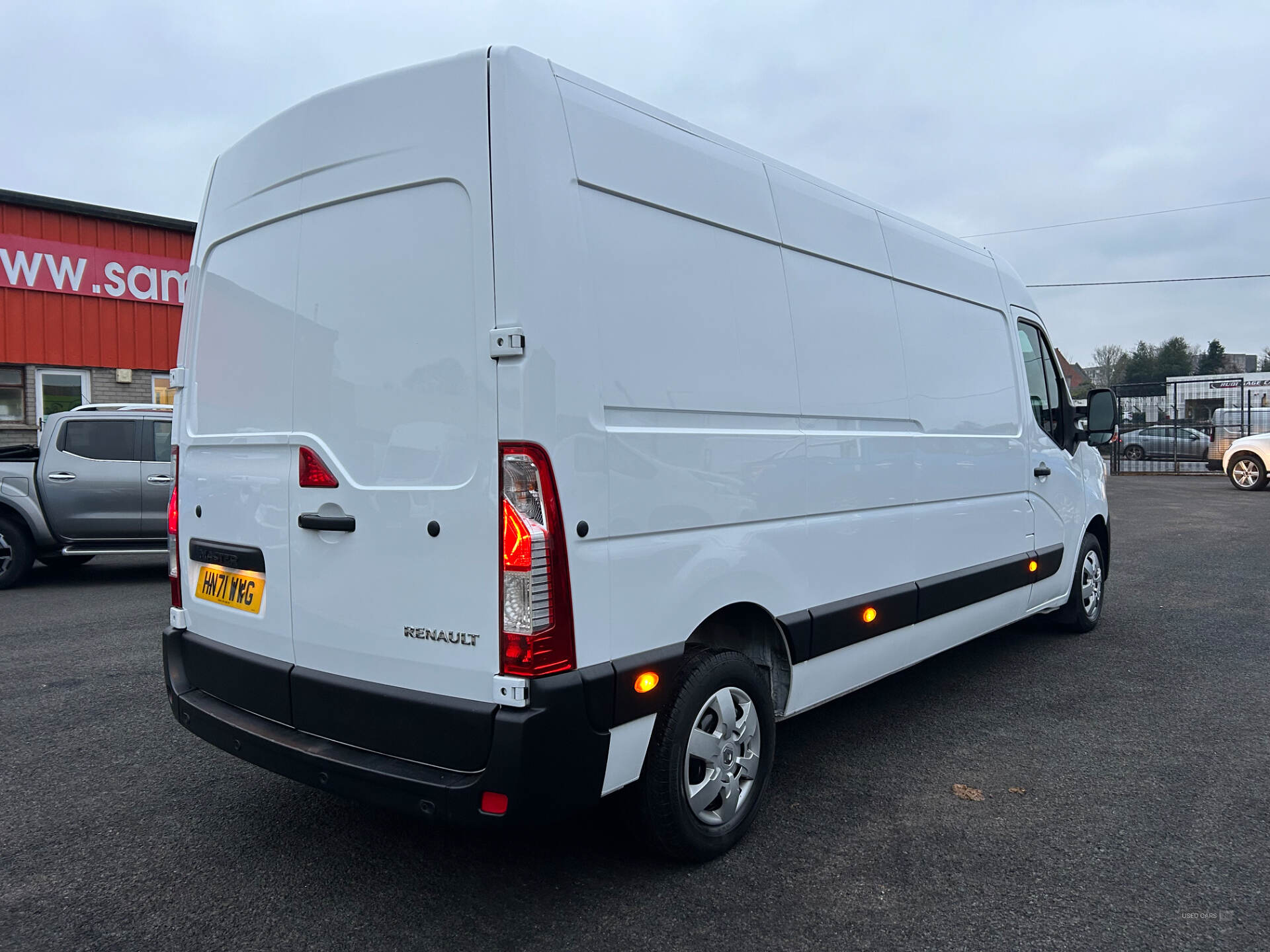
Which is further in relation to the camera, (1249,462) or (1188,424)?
(1188,424)

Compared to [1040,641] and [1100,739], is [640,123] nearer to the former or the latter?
[1100,739]

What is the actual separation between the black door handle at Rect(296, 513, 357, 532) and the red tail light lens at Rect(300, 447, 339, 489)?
0.31ft

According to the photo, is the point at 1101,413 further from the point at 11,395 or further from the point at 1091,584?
the point at 11,395

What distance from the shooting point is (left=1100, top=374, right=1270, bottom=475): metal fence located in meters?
27.4

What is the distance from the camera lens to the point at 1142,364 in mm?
69750

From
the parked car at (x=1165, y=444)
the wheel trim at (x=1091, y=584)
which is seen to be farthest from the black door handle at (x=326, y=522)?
the parked car at (x=1165, y=444)

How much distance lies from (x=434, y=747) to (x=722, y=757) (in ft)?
3.37

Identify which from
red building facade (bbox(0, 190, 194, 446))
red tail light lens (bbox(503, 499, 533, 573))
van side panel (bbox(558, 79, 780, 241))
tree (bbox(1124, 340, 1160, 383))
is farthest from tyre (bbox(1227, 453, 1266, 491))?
tree (bbox(1124, 340, 1160, 383))

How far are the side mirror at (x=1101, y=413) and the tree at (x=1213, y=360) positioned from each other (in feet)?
262

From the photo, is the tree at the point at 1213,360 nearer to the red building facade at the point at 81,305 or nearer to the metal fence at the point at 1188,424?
the metal fence at the point at 1188,424

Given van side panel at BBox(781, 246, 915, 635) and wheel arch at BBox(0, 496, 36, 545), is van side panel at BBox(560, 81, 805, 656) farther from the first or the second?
wheel arch at BBox(0, 496, 36, 545)

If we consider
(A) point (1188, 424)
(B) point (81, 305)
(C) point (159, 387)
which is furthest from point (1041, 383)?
(A) point (1188, 424)

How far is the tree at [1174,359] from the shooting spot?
68312mm

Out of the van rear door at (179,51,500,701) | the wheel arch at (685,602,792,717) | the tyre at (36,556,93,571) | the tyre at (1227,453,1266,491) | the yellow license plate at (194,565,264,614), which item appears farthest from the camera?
the tyre at (1227,453,1266,491)
